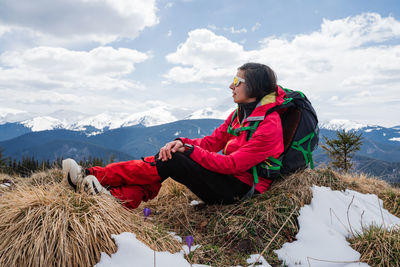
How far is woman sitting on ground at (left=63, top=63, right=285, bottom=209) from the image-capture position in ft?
11.6

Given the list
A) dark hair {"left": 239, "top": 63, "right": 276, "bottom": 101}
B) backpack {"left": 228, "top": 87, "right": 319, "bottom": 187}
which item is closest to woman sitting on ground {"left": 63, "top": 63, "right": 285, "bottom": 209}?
dark hair {"left": 239, "top": 63, "right": 276, "bottom": 101}

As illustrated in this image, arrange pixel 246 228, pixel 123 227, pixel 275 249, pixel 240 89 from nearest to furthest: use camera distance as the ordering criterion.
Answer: pixel 123 227 → pixel 275 249 → pixel 246 228 → pixel 240 89

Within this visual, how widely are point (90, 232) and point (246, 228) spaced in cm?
196

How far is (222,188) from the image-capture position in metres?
3.92

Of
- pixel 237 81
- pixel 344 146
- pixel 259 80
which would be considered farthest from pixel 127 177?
pixel 344 146

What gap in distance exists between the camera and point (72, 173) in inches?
126

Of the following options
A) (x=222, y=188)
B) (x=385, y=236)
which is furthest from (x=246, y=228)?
(x=385, y=236)

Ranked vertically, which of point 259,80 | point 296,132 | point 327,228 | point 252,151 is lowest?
point 327,228

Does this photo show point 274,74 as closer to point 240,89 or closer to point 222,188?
point 240,89

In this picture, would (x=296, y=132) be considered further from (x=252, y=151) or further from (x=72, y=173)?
(x=72, y=173)

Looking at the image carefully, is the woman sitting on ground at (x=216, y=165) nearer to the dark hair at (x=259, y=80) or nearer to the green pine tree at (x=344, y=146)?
the dark hair at (x=259, y=80)

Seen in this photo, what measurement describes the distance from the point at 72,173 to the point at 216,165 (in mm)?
1826

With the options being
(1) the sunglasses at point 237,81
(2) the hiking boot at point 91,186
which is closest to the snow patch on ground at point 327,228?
(1) the sunglasses at point 237,81

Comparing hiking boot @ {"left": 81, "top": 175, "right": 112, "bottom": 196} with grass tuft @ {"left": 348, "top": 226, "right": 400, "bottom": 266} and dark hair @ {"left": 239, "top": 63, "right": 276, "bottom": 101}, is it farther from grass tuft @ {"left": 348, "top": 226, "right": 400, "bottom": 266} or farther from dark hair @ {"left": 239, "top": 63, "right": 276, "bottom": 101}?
grass tuft @ {"left": 348, "top": 226, "right": 400, "bottom": 266}
